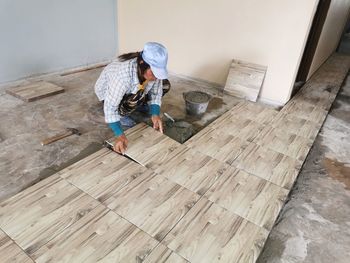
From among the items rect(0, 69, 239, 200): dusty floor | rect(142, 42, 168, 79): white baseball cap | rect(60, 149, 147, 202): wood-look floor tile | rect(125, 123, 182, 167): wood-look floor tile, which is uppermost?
rect(142, 42, 168, 79): white baseball cap

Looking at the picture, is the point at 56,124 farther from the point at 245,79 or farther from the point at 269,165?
the point at 245,79

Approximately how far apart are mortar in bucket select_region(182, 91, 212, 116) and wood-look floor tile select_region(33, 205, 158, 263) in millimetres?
1539

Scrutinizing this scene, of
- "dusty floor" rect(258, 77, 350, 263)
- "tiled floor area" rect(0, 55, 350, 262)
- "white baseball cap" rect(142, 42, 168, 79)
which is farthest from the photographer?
"white baseball cap" rect(142, 42, 168, 79)

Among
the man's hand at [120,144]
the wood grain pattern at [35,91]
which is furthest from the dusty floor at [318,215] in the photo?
the wood grain pattern at [35,91]

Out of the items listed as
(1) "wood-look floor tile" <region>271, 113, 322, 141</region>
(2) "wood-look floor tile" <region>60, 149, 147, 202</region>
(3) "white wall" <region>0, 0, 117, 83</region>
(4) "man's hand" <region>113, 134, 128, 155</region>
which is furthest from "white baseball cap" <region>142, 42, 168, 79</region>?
(3) "white wall" <region>0, 0, 117, 83</region>

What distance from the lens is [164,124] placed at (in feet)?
8.54

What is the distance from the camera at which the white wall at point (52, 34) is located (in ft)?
9.84

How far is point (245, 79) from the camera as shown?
130 inches

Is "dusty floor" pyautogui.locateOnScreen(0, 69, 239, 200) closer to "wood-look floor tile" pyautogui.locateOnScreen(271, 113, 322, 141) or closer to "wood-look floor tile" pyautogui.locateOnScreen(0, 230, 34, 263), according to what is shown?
"wood-look floor tile" pyautogui.locateOnScreen(0, 230, 34, 263)

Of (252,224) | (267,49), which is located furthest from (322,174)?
(267,49)

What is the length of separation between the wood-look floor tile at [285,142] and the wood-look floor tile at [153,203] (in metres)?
0.99

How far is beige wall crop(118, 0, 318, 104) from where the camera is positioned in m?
2.93

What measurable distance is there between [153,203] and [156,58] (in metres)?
0.93

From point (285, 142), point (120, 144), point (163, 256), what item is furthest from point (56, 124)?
point (285, 142)
